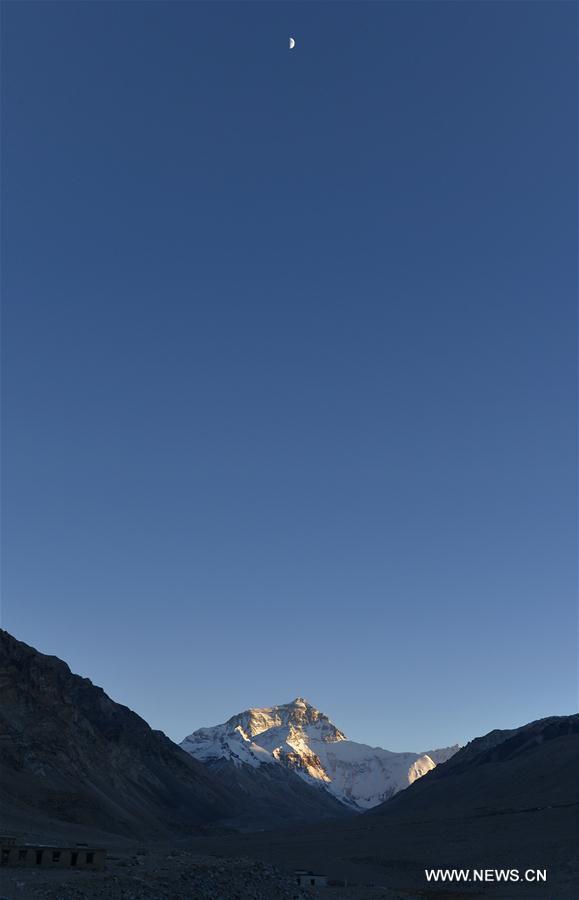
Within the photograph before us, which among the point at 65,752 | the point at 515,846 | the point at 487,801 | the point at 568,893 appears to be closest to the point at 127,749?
the point at 65,752

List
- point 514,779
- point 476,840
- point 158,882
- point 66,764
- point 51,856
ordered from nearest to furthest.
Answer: point 158,882, point 51,856, point 476,840, point 66,764, point 514,779

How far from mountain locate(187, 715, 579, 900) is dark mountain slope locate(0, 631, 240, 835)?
25.5m

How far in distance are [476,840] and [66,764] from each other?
78.0 metres

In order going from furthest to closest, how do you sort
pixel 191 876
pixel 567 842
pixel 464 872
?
pixel 567 842, pixel 464 872, pixel 191 876

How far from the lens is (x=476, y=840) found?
94.6 m

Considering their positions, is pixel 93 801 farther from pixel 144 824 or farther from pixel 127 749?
pixel 127 749

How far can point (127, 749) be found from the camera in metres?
190

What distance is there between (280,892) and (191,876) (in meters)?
5.79

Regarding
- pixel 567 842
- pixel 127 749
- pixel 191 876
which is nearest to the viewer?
pixel 191 876

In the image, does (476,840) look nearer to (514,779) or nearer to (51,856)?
(51,856)

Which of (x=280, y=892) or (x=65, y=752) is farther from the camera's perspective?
(x=65, y=752)

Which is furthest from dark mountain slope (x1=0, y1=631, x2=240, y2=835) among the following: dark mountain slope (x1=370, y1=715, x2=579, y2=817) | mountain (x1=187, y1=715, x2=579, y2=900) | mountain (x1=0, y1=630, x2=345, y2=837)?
dark mountain slope (x1=370, y1=715, x2=579, y2=817)

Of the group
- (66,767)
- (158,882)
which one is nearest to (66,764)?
(66,767)

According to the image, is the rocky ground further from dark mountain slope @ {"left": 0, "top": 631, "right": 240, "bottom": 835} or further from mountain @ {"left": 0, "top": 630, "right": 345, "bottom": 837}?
dark mountain slope @ {"left": 0, "top": 631, "right": 240, "bottom": 835}
